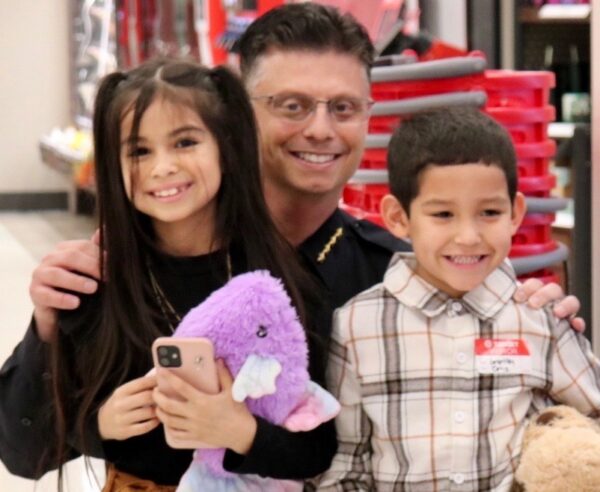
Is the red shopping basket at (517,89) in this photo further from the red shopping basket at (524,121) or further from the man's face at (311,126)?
the man's face at (311,126)

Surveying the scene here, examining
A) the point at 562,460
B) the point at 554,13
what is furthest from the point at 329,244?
the point at 554,13

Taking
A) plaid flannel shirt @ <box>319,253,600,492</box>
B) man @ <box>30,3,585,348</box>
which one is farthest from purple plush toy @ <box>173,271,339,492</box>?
man @ <box>30,3,585,348</box>

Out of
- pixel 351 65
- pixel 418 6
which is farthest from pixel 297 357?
pixel 418 6

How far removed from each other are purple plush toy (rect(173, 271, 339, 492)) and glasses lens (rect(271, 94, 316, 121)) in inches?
29.1

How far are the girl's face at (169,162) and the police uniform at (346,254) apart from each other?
364mm

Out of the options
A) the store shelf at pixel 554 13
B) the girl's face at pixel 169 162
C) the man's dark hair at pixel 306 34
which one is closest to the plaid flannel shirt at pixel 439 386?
the girl's face at pixel 169 162

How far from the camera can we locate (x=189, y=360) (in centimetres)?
166

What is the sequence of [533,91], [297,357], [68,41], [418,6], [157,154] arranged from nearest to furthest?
[297,357] < [157,154] < [533,91] < [418,6] < [68,41]

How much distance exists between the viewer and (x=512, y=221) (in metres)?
1.91

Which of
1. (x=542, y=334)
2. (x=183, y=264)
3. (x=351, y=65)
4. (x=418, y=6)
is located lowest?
(x=542, y=334)

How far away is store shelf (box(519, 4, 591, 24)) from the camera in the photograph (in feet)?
15.3

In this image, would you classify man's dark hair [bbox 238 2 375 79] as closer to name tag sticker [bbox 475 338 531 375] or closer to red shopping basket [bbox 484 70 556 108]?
red shopping basket [bbox 484 70 556 108]

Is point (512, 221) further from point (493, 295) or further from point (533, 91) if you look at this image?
point (533, 91)

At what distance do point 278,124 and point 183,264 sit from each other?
59cm
